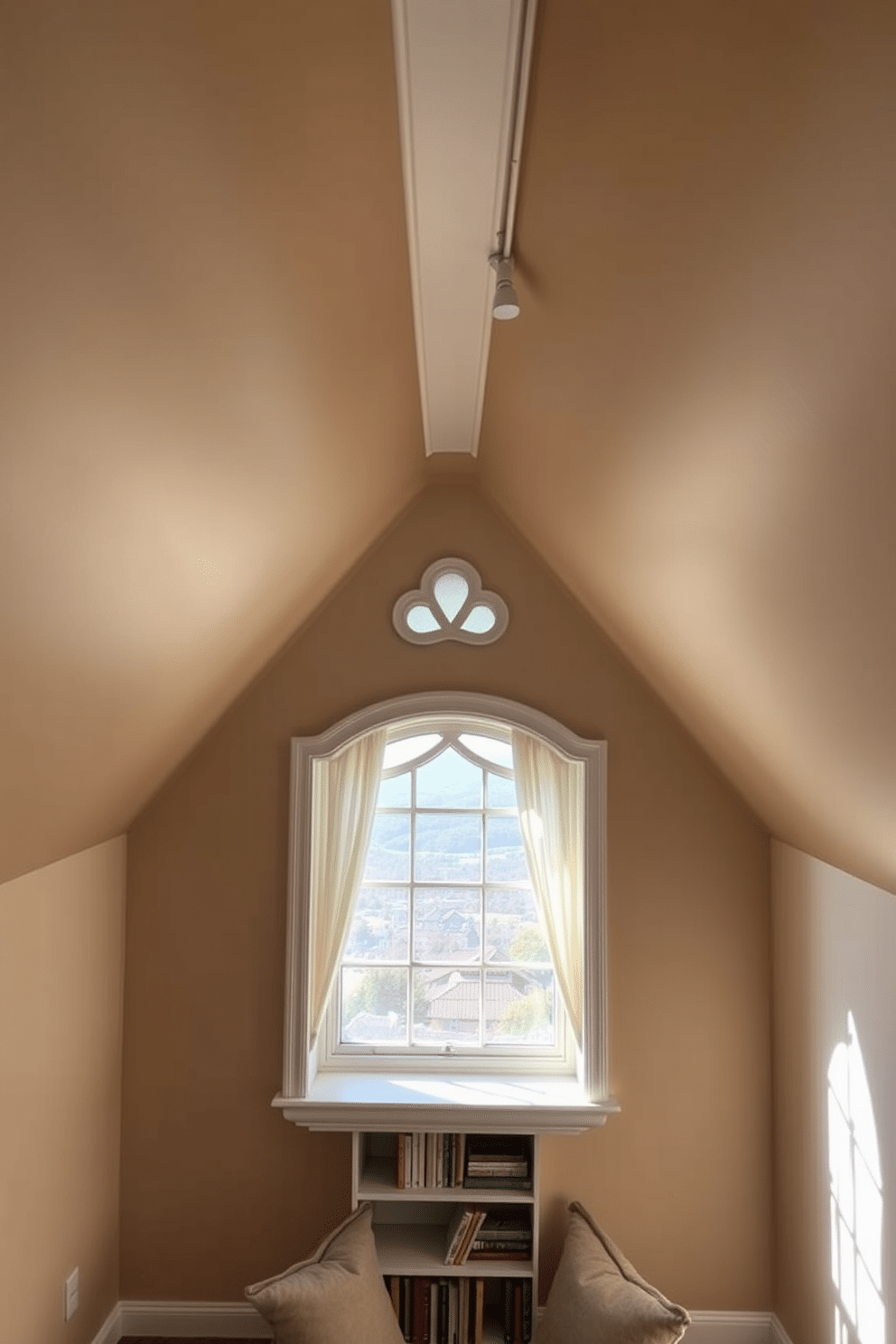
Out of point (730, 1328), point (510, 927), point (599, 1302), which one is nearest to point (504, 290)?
point (510, 927)

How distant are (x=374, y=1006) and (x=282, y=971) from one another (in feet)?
1.67

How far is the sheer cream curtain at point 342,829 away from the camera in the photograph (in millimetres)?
4102

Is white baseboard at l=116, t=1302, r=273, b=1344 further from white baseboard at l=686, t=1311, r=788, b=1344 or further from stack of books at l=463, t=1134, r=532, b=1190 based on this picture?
white baseboard at l=686, t=1311, r=788, b=1344

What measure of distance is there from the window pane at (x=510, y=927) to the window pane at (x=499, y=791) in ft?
1.11

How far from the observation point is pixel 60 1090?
11.0 ft

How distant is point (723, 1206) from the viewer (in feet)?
12.8

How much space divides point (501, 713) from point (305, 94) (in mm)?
2732

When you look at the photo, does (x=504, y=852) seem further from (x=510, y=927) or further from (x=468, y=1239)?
(x=468, y=1239)

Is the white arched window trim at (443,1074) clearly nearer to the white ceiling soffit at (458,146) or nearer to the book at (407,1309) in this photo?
the book at (407,1309)

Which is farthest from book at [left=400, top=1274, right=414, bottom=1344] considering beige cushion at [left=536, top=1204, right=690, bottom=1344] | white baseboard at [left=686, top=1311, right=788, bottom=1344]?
white baseboard at [left=686, top=1311, right=788, bottom=1344]

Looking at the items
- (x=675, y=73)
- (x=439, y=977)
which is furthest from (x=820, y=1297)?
(x=675, y=73)

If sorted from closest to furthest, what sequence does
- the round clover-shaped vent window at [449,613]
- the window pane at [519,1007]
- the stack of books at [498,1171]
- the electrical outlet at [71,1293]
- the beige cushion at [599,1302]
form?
the beige cushion at [599,1302], the electrical outlet at [71,1293], the stack of books at [498,1171], the round clover-shaped vent window at [449,613], the window pane at [519,1007]

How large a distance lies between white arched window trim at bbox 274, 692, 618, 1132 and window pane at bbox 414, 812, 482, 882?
0.52 metres

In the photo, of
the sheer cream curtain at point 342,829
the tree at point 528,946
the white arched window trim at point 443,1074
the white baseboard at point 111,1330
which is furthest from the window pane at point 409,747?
the white baseboard at point 111,1330
